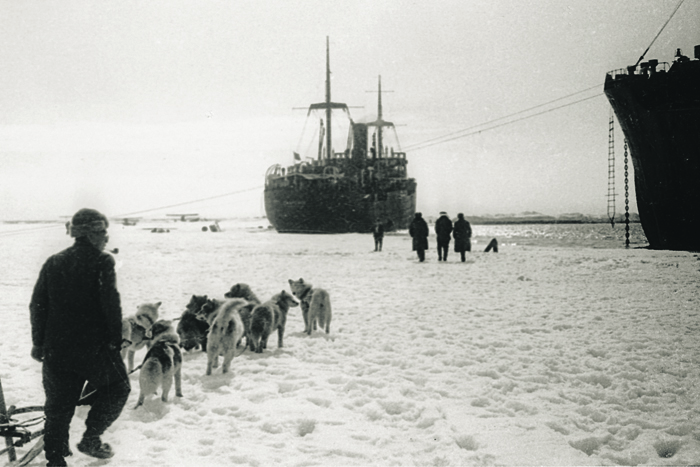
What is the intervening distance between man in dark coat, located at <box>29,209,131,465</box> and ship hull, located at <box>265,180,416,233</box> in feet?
149

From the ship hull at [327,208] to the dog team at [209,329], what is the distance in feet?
133

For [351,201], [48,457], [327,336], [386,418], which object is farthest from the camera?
[351,201]

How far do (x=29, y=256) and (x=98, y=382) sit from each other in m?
22.5

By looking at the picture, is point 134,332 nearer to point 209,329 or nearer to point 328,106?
point 209,329

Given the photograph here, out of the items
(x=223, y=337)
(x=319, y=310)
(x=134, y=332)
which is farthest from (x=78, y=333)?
(x=319, y=310)

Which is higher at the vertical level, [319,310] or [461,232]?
[461,232]

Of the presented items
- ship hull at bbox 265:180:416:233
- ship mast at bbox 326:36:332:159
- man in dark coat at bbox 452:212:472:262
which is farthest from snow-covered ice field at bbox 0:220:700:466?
ship mast at bbox 326:36:332:159

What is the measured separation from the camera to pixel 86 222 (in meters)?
3.28

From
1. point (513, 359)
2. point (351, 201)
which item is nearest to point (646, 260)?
point (513, 359)

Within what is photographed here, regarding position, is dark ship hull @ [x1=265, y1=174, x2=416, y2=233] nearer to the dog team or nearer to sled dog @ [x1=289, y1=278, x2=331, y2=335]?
the dog team

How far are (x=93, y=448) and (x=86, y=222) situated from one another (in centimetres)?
155

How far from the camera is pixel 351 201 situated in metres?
49.1

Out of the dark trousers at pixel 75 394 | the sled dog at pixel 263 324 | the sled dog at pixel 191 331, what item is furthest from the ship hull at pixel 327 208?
the dark trousers at pixel 75 394

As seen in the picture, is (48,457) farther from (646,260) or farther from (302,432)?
(646,260)
